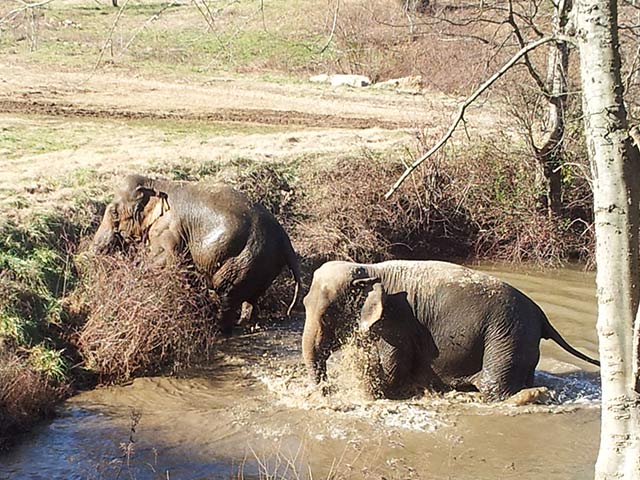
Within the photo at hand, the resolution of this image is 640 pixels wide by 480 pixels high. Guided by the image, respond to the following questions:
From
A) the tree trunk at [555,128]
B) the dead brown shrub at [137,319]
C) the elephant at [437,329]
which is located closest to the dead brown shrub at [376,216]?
the tree trunk at [555,128]

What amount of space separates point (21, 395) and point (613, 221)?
632 centimetres

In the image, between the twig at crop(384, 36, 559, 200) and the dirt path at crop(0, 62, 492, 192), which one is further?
the dirt path at crop(0, 62, 492, 192)

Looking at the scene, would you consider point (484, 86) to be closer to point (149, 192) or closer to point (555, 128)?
point (149, 192)

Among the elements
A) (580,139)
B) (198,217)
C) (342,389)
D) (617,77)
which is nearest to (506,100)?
(580,139)

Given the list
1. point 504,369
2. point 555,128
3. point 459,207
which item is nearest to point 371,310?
point 504,369

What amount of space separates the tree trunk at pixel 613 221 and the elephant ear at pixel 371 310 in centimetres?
476

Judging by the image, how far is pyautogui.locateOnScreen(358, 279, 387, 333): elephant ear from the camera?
9094 millimetres

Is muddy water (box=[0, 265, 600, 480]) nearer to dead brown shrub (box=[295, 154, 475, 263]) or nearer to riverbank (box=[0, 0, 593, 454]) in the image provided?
riverbank (box=[0, 0, 593, 454])

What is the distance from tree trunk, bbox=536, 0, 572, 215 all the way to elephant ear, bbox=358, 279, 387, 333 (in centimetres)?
655

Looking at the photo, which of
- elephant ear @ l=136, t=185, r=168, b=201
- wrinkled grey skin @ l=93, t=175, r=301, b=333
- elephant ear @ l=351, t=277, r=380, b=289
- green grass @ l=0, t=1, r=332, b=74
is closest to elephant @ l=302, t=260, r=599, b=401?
elephant ear @ l=351, t=277, r=380, b=289

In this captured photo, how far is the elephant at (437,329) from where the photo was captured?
9320 mm

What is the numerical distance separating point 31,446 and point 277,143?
10364 millimetres

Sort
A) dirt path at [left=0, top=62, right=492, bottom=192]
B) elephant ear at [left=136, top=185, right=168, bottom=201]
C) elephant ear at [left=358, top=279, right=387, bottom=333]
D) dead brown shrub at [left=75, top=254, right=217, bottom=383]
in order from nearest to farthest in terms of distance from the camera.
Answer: elephant ear at [left=358, top=279, right=387, bottom=333], dead brown shrub at [left=75, top=254, right=217, bottom=383], elephant ear at [left=136, top=185, right=168, bottom=201], dirt path at [left=0, top=62, right=492, bottom=192]

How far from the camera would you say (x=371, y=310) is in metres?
9.14
